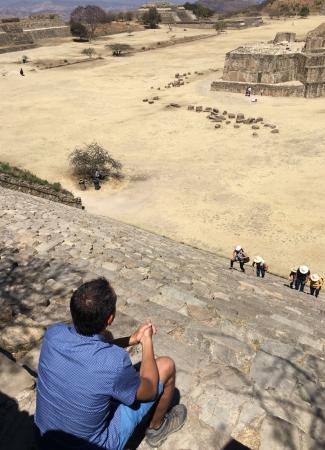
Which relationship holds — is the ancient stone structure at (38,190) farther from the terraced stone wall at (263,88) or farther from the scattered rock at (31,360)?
the terraced stone wall at (263,88)

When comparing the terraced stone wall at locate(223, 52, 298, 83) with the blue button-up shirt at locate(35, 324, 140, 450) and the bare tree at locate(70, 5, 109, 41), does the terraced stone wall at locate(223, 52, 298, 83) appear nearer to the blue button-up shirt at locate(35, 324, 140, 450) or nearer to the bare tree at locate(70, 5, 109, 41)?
the blue button-up shirt at locate(35, 324, 140, 450)

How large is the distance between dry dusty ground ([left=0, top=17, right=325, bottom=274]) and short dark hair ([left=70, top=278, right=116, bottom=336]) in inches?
401

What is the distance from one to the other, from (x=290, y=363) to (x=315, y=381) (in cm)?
33

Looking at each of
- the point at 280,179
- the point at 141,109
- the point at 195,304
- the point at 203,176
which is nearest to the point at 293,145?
the point at 280,179

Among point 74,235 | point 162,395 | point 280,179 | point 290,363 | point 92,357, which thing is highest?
point 92,357

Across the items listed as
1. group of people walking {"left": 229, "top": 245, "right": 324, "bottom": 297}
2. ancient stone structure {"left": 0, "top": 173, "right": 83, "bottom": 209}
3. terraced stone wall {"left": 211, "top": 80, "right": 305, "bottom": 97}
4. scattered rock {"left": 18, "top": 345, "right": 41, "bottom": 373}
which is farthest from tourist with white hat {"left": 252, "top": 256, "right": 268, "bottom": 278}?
terraced stone wall {"left": 211, "top": 80, "right": 305, "bottom": 97}

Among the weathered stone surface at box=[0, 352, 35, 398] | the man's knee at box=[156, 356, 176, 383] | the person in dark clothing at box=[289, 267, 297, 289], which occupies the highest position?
the man's knee at box=[156, 356, 176, 383]

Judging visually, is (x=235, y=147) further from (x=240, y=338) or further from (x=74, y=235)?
(x=240, y=338)

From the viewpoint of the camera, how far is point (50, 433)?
2.92 meters

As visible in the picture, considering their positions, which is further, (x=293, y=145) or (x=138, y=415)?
(x=293, y=145)

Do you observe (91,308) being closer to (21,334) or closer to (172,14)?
(21,334)

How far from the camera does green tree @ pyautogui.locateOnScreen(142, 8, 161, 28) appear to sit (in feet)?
263

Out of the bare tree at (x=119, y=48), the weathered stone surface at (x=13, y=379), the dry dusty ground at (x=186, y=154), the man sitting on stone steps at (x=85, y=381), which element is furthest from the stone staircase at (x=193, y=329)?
the bare tree at (x=119, y=48)

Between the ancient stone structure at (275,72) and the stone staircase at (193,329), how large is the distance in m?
27.5
